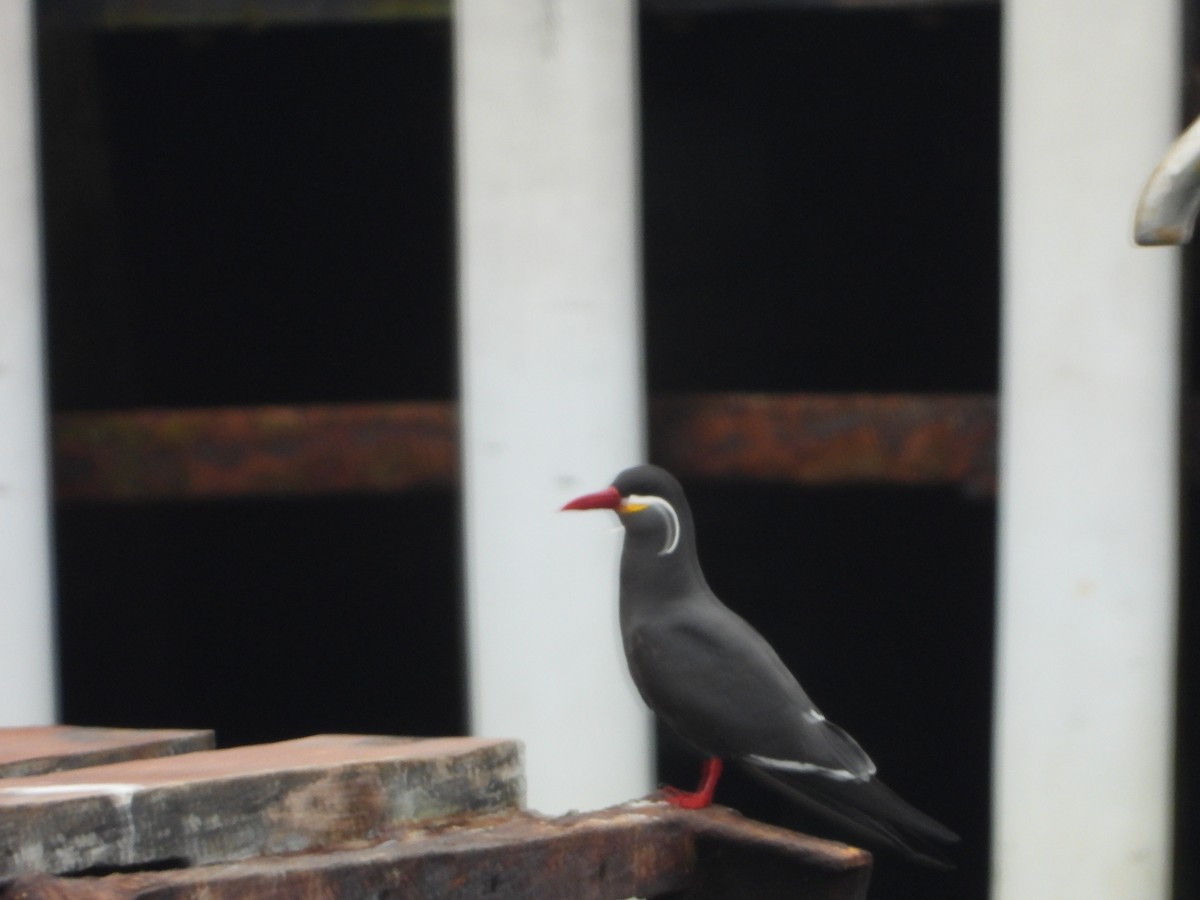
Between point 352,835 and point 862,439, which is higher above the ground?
point 862,439

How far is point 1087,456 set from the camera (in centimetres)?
323

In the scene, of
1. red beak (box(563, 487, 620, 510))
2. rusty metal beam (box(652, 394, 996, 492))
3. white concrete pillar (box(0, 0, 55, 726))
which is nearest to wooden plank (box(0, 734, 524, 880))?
red beak (box(563, 487, 620, 510))

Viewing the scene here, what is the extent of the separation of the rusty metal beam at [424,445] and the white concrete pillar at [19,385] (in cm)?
9

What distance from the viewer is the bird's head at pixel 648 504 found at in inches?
99.0

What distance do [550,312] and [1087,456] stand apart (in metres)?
0.93

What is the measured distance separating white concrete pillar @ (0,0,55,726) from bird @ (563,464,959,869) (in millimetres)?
1258

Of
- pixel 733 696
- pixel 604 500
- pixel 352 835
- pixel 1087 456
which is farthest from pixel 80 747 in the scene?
pixel 1087 456

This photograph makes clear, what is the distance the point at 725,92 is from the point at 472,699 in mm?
1586

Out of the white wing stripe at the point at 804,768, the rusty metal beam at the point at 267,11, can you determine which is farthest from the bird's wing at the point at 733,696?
the rusty metal beam at the point at 267,11

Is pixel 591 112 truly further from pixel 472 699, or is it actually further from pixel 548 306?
pixel 472 699

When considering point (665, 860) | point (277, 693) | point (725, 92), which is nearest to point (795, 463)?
point (725, 92)

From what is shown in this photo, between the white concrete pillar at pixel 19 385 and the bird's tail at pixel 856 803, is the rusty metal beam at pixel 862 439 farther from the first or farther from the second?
the white concrete pillar at pixel 19 385

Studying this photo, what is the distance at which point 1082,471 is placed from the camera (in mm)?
3230

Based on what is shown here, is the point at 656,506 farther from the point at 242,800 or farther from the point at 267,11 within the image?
the point at 267,11
